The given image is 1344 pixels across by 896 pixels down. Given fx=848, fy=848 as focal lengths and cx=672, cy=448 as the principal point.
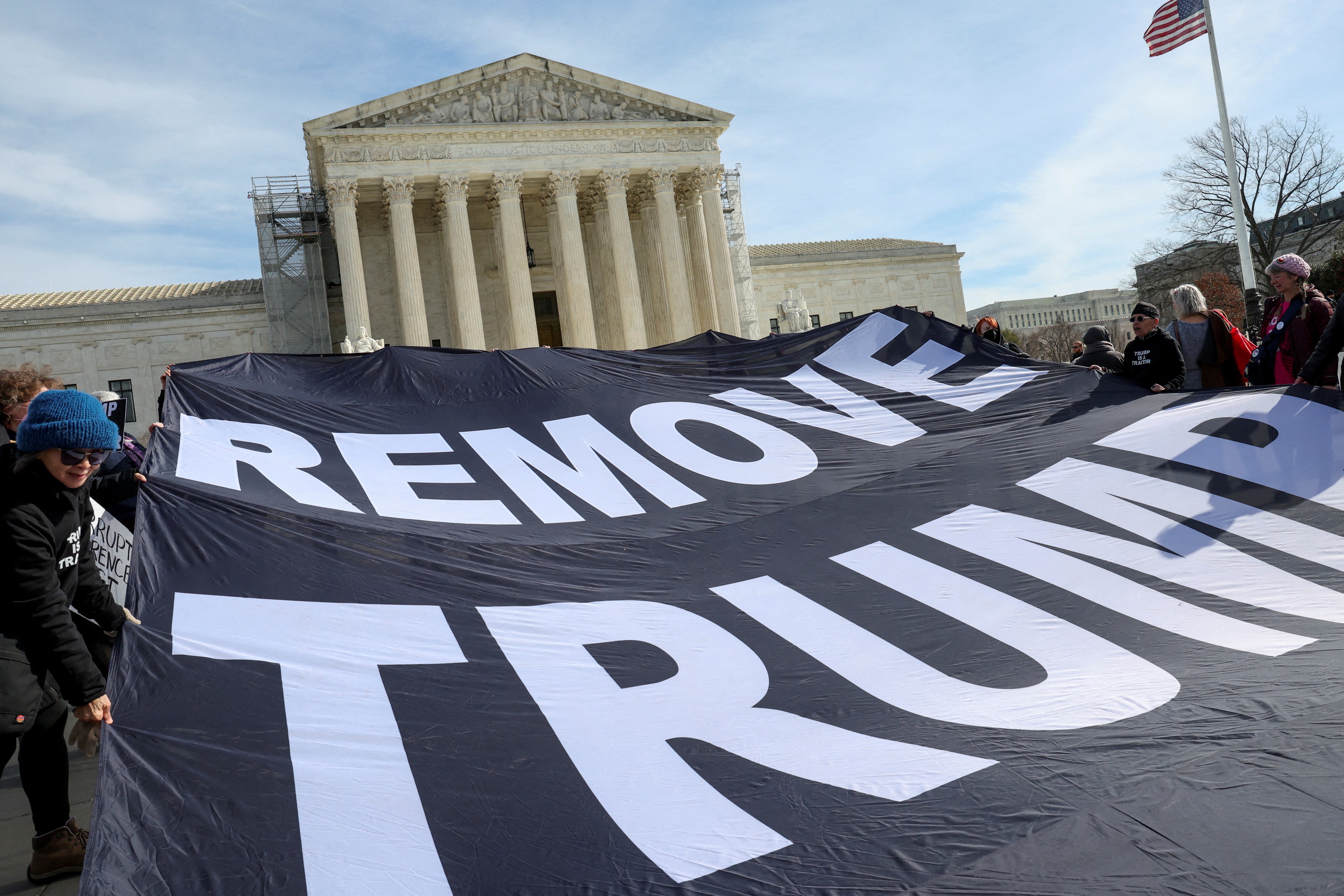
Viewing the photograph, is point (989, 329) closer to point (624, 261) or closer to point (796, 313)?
point (624, 261)

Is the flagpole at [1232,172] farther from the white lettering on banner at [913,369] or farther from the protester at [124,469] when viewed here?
the protester at [124,469]

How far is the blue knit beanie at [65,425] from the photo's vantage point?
3676mm

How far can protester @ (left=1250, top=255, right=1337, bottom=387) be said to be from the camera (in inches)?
299

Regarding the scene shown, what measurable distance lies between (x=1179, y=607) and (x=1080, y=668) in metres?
1.01

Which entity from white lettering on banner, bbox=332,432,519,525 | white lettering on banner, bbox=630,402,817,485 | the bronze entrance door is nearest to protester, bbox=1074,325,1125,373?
white lettering on banner, bbox=630,402,817,485

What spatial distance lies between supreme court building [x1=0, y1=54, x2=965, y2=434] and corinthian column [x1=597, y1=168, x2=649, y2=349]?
0.08 m

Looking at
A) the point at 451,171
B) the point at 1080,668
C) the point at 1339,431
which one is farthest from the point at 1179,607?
the point at 451,171

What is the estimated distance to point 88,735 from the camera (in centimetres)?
372

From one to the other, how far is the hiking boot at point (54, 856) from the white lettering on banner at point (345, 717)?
1283 mm

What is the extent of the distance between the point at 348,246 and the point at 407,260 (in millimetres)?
2406

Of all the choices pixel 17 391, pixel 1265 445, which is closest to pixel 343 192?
pixel 17 391

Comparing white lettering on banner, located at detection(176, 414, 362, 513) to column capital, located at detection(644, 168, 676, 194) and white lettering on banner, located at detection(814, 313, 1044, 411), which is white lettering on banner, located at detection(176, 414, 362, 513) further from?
column capital, located at detection(644, 168, 676, 194)

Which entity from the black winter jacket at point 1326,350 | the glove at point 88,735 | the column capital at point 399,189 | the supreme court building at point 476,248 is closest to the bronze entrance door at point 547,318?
the supreme court building at point 476,248

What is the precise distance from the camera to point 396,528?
16.2 ft
